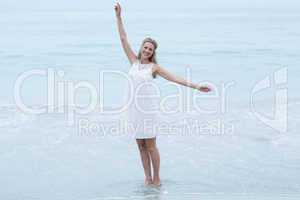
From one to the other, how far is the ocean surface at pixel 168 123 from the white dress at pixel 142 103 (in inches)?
18.3

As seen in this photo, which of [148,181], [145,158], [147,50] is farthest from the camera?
[145,158]

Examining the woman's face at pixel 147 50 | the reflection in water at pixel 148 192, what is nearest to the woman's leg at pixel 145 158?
the reflection in water at pixel 148 192

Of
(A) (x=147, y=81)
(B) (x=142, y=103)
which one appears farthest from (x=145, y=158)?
(A) (x=147, y=81)

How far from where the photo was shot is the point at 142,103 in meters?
5.17

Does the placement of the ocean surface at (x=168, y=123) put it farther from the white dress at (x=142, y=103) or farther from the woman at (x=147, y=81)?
the white dress at (x=142, y=103)

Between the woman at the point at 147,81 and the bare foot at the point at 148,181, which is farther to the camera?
the bare foot at the point at 148,181

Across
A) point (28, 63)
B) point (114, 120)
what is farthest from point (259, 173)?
point (28, 63)

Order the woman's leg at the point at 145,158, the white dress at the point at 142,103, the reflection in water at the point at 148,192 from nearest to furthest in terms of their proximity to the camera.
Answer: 1. the reflection in water at the point at 148,192
2. the white dress at the point at 142,103
3. the woman's leg at the point at 145,158

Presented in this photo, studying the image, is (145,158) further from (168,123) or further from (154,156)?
(168,123)

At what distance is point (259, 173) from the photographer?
18.3 ft

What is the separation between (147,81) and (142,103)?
0.17 metres

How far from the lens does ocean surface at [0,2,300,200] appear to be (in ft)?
17.4

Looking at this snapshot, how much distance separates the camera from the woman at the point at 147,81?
5180mm

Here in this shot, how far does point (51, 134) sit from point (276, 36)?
1024cm
